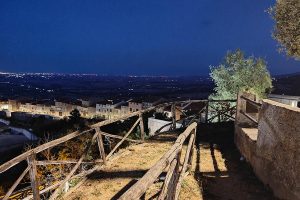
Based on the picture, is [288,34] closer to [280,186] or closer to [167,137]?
[167,137]

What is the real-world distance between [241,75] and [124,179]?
23.3 m

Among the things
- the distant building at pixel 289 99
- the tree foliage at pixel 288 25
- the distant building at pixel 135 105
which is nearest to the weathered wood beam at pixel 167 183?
the tree foliage at pixel 288 25

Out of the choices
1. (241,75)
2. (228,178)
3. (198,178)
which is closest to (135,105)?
(241,75)

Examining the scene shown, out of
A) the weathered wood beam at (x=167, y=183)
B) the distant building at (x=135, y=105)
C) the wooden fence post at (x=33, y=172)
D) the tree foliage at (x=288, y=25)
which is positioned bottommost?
the distant building at (x=135, y=105)

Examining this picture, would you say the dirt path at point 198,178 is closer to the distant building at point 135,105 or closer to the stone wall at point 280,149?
the stone wall at point 280,149

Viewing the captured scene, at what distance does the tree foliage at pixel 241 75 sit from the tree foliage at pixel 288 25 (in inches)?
530

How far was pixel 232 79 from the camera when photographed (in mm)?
28641

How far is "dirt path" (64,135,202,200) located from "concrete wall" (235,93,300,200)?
4.88 feet

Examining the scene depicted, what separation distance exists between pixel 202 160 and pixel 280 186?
3.03 metres

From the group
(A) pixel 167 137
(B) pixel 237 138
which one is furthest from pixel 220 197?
(A) pixel 167 137

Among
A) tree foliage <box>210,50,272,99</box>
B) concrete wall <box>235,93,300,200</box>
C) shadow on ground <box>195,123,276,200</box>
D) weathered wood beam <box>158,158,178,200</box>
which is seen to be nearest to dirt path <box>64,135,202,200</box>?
shadow on ground <box>195,123,276,200</box>

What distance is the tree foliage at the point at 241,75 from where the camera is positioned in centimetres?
2853

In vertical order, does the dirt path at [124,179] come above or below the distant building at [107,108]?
above

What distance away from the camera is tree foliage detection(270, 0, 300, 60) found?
13.7 m
